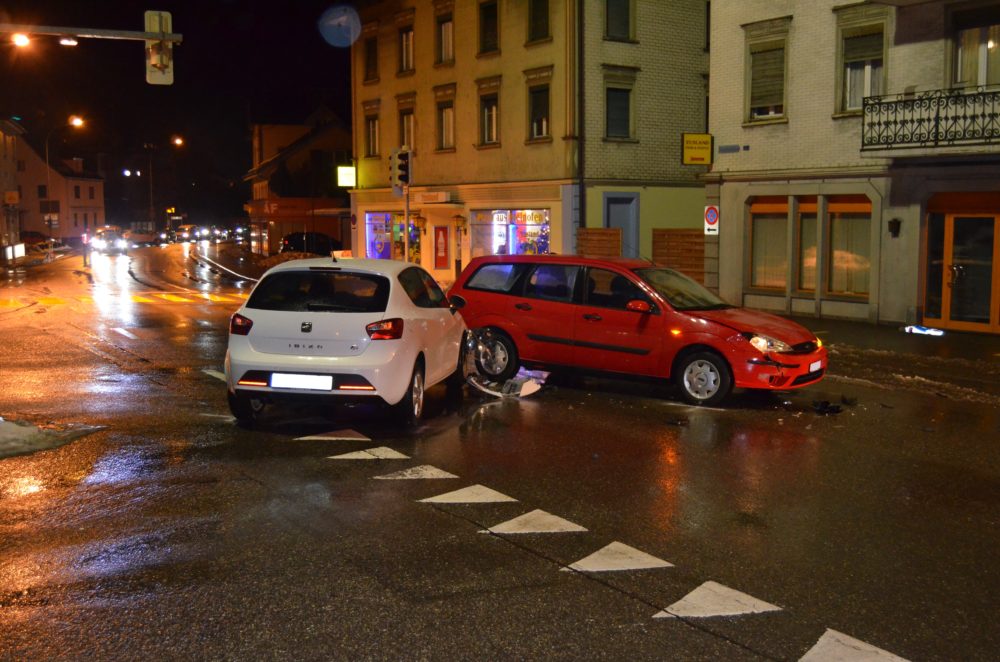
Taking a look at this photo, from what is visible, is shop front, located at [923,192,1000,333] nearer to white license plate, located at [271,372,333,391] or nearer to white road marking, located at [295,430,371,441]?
white road marking, located at [295,430,371,441]

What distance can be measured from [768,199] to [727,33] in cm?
409

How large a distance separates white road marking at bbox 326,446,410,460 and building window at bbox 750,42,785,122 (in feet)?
55.1

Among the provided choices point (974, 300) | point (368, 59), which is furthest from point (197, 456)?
point (368, 59)

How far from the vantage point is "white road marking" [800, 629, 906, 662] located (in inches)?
181

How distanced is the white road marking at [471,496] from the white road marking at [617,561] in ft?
4.41

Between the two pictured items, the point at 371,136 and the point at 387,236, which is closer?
the point at 387,236

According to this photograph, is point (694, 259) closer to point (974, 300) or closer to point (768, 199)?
point (768, 199)

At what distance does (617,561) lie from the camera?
19.6 feet

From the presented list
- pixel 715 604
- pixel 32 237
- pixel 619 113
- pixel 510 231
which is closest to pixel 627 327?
pixel 715 604

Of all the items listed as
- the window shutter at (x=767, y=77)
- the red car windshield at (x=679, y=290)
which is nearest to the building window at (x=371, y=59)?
the window shutter at (x=767, y=77)

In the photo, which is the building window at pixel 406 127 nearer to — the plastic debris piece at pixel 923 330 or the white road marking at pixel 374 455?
the plastic debris piece at pixel 923 330

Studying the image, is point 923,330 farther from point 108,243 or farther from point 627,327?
point 108,243

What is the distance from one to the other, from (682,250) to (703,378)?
16.4m

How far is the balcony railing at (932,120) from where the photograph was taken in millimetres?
18500
